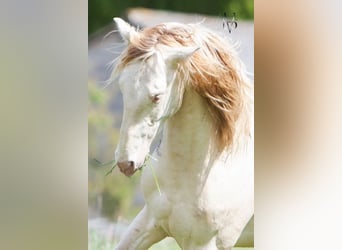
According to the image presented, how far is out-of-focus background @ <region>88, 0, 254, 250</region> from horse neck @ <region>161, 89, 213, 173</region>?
19cm

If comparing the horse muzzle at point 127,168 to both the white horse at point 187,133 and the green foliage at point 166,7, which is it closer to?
the white horse at point 187,133

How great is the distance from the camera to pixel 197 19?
8.63ft

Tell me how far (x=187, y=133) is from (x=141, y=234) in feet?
1.45

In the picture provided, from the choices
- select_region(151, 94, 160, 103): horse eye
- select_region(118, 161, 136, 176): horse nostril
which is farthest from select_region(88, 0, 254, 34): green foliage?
select_region(118, 161, 136, 176): horse nostril

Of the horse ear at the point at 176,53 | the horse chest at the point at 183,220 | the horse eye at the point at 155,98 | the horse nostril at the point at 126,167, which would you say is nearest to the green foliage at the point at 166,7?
the horse ear at the point at 176,53

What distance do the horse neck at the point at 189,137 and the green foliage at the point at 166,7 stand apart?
33cm

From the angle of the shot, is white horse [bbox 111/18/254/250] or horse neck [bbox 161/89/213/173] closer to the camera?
white horse [bbox 111/18/254/250]

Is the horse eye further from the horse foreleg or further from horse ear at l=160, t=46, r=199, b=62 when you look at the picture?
the horse foreleg

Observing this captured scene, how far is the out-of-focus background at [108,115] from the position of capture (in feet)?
8.15

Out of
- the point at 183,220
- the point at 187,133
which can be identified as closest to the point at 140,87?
the point at 187,133

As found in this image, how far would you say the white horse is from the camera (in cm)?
252

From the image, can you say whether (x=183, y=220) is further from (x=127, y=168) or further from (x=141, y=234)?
(x=127, y=168)

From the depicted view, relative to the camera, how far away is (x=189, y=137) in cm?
267

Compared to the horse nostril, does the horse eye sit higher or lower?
higher
